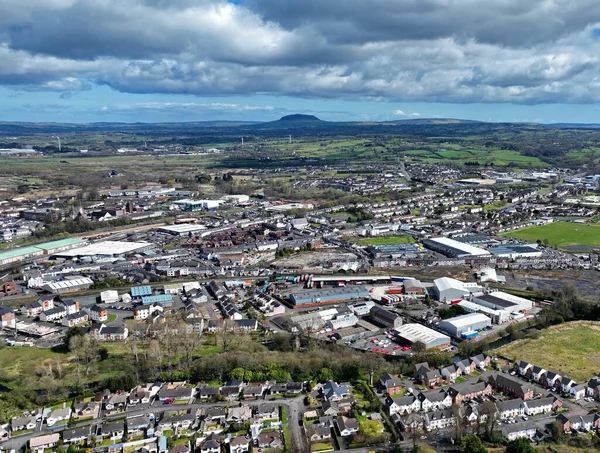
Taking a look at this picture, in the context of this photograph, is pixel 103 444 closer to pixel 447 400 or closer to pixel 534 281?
pixel 447 400

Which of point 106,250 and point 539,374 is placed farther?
point 106,250

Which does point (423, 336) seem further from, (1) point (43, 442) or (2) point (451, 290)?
(1) point (43, 442)

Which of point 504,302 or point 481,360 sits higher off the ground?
point 504,302

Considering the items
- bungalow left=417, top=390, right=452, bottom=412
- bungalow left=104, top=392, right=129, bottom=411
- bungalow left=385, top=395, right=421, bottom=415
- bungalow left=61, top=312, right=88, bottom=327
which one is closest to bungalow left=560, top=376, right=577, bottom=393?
bungalow left=417, top=390, right=452, bottom=412

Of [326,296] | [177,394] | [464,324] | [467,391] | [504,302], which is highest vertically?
[504,302]

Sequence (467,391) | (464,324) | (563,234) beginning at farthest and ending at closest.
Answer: (563,234) → (464,324) → (467,391)

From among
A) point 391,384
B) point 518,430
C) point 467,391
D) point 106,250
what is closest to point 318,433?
point 391,384

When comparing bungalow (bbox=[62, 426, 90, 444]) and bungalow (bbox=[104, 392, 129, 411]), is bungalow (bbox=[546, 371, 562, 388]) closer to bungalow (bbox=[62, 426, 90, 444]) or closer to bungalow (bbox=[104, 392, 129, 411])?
bungalow (bbox=[104, 392, 129, 411])
